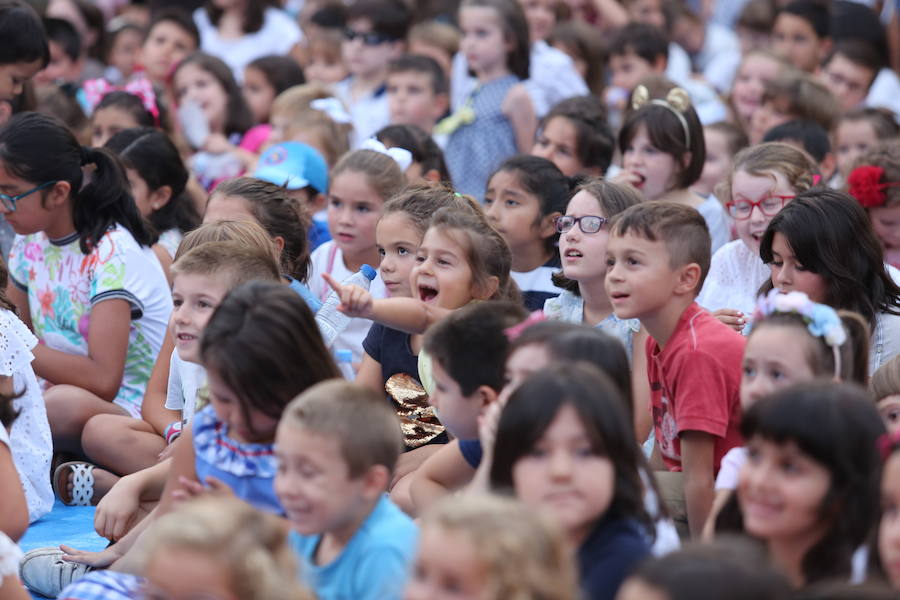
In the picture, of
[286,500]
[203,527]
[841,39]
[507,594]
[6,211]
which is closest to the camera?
[507,594]

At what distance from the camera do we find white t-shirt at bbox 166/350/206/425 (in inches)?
154

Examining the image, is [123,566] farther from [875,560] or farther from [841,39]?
[841,39]

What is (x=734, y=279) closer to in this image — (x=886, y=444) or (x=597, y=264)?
(x=597, y=264)

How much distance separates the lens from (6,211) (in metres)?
4.57

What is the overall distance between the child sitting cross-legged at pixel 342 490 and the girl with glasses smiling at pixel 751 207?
207 cm

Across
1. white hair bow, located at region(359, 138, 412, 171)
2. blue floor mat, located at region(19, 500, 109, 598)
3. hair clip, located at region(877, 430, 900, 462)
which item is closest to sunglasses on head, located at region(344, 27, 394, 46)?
white hair bow, located at region(359, 138, 412, 171)

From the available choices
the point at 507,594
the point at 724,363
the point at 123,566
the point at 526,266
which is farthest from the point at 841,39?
the point at 507,594

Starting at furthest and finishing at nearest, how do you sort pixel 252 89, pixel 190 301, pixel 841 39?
Result: pixel 841 39 < pixel 252 89 < pixel 190 301

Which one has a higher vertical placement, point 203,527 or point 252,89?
→ point 203,527

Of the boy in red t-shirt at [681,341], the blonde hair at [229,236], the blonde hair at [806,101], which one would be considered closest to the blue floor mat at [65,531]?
the blonde hair at [229,236]

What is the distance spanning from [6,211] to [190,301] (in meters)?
1.35

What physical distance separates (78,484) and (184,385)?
0.70 m

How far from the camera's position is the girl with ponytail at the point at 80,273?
14.9ft

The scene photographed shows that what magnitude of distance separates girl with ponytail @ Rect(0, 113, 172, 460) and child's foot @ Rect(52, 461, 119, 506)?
160 millimetres
